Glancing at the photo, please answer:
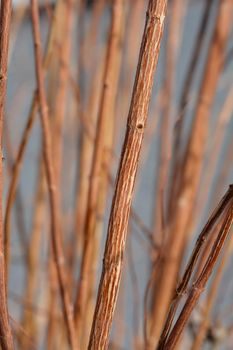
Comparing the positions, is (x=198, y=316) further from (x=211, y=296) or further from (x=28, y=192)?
(x=28, y=192)

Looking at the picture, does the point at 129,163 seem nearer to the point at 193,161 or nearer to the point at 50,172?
the point at 50,172

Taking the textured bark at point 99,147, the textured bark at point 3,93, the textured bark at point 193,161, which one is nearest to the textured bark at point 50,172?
the textured bark at point 99,147

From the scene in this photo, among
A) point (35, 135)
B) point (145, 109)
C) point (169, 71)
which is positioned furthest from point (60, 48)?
point (35, 135)

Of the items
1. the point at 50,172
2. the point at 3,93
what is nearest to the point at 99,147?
the point at 50,172

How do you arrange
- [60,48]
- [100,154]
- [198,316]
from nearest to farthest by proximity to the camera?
[100,154], [60,48], [198,316]

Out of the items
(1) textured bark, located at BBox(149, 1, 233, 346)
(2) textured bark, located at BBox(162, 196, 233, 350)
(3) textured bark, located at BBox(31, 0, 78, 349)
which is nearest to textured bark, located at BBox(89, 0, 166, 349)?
(2) textured bark, located at BBox(162, 196, 233, 350)

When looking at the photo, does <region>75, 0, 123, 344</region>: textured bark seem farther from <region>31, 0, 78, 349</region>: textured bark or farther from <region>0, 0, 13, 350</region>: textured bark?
<region>0, 0, 13, 350</region>: textured bark

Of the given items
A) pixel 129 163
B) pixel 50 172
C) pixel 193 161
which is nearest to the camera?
pixel 129 163
